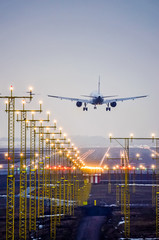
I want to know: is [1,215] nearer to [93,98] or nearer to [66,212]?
[66,212]

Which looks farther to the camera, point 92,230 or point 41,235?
point 92,230

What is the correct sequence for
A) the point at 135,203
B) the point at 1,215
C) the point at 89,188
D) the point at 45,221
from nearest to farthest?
the point at 45,221 < the point at 1,215 < the point at 135,203 < the point at 89,188

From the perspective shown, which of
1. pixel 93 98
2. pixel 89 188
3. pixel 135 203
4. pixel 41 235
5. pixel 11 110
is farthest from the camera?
pixel 93 98

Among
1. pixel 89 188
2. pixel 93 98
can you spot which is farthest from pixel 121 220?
pixel 93 98

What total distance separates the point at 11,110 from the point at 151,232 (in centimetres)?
2861

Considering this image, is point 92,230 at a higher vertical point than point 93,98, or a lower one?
lower

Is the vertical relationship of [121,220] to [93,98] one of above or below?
below

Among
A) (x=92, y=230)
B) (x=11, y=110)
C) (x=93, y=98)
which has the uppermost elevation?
(x=93, y=98)

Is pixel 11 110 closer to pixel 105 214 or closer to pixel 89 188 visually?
pixel 105 214

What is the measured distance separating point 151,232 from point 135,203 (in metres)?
24.3

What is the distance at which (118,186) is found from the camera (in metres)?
98.0

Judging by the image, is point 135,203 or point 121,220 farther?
point 135,203

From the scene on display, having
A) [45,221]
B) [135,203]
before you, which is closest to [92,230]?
[45,221]

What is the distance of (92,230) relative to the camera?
52.9 m
